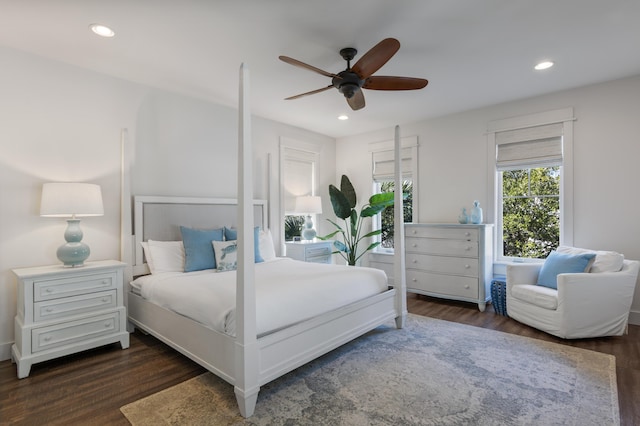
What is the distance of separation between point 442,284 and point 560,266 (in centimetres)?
137

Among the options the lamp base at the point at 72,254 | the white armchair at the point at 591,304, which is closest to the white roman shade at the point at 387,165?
the white armchair at the point at 591,304

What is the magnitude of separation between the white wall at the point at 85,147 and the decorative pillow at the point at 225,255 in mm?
982

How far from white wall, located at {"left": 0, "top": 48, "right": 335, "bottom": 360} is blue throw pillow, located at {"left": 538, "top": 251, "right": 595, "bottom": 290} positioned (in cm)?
373

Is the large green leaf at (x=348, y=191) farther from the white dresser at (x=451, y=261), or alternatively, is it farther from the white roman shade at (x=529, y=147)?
the white roman shade at (x=529, y=147)

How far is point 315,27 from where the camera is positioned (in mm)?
2477

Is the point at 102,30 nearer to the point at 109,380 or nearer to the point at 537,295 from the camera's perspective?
the point at 109,380

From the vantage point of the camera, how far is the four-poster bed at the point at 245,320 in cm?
194

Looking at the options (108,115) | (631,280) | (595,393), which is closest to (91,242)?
(108,115)

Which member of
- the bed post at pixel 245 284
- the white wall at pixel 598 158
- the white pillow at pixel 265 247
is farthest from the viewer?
→ the white pillow at pixel 265 247

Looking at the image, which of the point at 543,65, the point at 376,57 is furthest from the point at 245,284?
the point at 543,65

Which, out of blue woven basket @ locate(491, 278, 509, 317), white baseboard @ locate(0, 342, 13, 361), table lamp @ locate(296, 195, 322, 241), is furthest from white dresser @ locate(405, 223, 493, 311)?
white baseboard @ locate(0, 342, 13, 361)

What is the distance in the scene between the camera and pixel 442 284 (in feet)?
14.4

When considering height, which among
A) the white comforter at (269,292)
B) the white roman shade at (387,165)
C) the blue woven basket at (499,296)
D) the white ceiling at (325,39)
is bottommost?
the blue woven basket at (499,296)

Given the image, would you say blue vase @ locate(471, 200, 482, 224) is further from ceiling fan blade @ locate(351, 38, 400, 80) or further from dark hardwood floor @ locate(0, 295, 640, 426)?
ceiling fan blade @ locate(351, 38, 400, 80)
